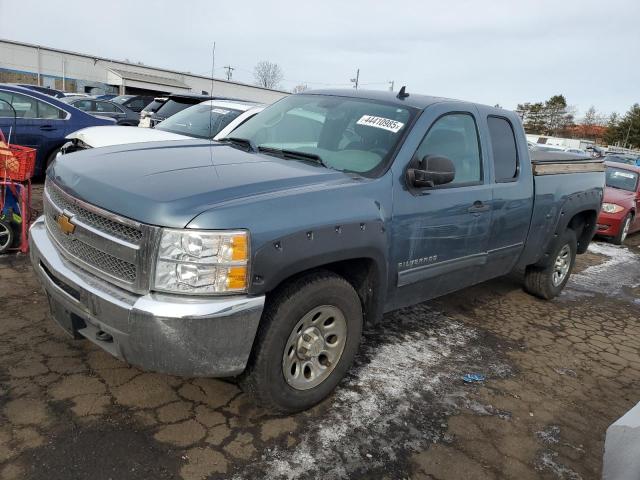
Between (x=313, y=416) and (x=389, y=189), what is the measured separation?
1.44 metres

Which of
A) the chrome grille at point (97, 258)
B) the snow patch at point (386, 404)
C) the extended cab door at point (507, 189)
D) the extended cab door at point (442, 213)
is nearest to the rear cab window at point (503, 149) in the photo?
the extended cab door at point (507, 189)

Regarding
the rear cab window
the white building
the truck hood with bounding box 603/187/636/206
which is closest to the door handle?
the rear cab window

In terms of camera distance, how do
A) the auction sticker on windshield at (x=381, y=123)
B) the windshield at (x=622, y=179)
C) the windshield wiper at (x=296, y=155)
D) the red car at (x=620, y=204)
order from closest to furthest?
the windshield wiper at (x=296, y=155) → the auction sticker on windshield at (x=381, y=123) → the red car at (x=620, y=204) → the windshield at (x=622, y=179)

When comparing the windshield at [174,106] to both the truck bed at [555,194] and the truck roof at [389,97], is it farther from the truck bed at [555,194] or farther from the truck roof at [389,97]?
the truck bed at [555,194]

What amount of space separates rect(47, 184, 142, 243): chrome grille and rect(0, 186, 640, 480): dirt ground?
1.04m

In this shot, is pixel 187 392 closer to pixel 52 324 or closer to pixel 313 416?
pixel 313 416

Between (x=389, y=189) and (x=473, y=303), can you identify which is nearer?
(x=389, y=189)

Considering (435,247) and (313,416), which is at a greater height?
(435,247)

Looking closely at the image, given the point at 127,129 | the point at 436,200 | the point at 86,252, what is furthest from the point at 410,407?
the point at 127,129

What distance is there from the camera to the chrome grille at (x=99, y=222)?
2426 millimetres

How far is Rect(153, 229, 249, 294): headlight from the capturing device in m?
2.32

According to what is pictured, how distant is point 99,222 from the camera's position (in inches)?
102

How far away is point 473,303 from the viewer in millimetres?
5434

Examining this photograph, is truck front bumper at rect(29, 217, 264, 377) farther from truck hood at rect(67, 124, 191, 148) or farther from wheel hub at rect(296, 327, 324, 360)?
truck hood at rect(67, 124, 191, 148)
